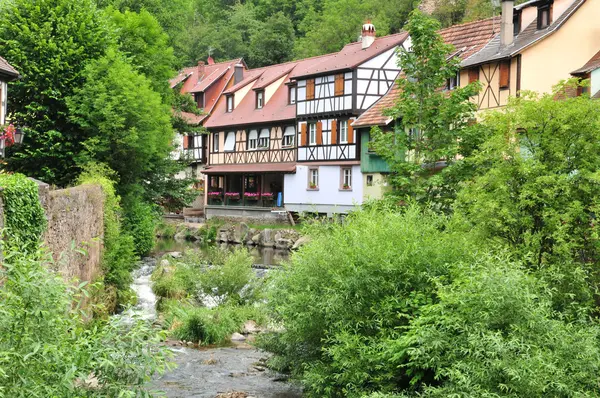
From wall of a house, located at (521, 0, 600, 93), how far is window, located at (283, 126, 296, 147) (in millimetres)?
22386

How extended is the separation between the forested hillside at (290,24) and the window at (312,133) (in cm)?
1095

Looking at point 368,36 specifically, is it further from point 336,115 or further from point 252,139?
point 252,139

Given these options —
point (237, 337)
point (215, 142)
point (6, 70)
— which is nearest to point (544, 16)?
point (237, 337)

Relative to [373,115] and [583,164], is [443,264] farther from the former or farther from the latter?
[373,115]

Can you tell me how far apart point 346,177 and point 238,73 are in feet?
69.0

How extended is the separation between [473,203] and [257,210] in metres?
37.7

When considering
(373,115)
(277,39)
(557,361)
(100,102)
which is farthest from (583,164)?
(277,39)

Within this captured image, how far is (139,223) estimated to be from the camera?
114 ft

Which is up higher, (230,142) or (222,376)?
(230,142)

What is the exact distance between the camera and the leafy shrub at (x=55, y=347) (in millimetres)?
8273

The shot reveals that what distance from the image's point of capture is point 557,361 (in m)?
10.9

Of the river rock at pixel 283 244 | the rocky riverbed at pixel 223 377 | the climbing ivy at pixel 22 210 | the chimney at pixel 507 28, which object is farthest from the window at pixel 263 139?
the climbing ivy at pixel 22 210

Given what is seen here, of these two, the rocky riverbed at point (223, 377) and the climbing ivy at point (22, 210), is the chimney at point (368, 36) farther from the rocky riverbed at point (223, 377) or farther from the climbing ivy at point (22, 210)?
→ the climbing ivy at point (22, 210)

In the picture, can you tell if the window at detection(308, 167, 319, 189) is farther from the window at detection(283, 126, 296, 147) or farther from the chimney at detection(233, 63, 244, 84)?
the chimney at detection(233, 63, 244, 84)
